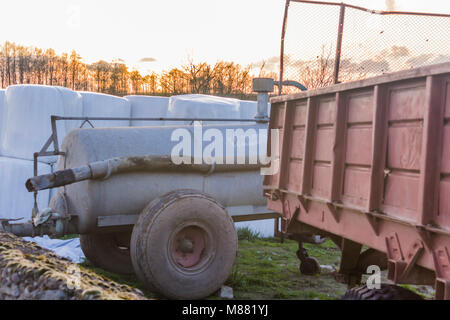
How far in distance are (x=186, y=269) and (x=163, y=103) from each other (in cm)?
627

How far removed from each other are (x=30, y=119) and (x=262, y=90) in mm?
5157

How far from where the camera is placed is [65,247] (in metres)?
7.74

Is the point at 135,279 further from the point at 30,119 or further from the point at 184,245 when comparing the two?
the point at 30,119

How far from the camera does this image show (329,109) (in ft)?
13.6

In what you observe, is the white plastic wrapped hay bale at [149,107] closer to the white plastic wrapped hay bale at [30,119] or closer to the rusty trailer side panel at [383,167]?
the white plastic wrapped hay bale at [30,119]

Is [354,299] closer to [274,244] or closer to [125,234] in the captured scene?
[125,234]

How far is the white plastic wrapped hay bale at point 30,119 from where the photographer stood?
31.6 feet

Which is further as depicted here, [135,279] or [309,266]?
[309,266]

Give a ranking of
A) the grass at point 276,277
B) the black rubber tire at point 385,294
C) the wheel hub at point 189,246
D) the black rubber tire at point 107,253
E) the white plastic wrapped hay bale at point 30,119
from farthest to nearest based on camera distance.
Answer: the white plastic wrapped hay bale at point 30,119 < the black rubber tire at point 107,253 < the grass at point 276,277 < the wheel hub at point 189,246 < the black rubber tire at point 385,294

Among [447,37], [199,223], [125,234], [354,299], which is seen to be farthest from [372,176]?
[447,37]

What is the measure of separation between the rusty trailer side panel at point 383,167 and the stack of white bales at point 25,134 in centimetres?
614

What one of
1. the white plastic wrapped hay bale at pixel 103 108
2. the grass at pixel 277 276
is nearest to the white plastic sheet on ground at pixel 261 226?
the grass at pixel 277 276

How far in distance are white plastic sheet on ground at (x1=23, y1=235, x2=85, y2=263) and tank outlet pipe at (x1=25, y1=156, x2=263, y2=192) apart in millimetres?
2136

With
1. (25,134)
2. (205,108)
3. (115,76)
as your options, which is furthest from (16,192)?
(115,76)
